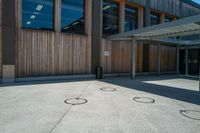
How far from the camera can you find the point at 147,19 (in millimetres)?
16172

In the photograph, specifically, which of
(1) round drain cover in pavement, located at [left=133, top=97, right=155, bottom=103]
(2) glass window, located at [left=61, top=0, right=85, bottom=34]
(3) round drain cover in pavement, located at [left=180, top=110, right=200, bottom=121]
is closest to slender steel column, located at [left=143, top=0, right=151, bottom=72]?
(2) glass window, located at [left=61, top=0, right=85, bottom=34]

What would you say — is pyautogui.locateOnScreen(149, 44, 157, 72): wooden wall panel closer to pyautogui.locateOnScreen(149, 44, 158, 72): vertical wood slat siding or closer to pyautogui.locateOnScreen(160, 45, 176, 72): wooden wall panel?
pyautogui.locateOnScreen(149, 44, 158, 72): vertical wood slat siding

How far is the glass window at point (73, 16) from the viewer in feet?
38.9

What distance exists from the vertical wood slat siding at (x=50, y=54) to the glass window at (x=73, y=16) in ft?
1.86

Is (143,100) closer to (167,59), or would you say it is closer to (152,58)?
Result: (152,58)

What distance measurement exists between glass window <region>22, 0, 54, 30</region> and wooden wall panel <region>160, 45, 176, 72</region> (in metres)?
11.4

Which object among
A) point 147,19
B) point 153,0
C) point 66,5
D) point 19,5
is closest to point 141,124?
point 19,5

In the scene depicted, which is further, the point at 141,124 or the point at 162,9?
the point at 162,9

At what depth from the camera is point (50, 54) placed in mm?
11047

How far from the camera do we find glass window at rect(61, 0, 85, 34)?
38.9 feet

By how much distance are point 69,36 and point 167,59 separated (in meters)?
11.0

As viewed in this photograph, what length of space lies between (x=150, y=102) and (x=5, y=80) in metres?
7.71

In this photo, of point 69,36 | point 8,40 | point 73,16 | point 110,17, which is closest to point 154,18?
point 110,17

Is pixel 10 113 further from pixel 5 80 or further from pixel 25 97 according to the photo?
pixel 5 80
